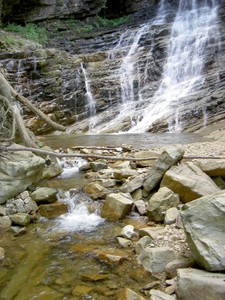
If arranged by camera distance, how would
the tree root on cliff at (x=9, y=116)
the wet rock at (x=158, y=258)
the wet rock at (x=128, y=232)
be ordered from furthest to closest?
the tree root on cliff at (x=9, y=116), the wet rock at (x=128, y=232), the wet rock at (x=158, y=258)

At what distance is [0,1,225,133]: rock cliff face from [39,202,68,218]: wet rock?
9918 mm

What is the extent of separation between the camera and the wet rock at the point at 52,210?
5172 mm

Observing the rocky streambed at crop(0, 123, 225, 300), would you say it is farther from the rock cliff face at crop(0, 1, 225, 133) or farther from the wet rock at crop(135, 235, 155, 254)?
the rock cliff face at crop(0, 1, 225, 133)

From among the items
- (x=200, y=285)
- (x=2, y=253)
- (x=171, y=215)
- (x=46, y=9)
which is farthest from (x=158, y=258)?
(x=46, y=9)

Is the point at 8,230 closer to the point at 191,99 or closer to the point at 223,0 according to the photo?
the point at 191,99

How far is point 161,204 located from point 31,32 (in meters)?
21.2

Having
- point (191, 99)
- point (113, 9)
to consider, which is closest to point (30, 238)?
point (191, 99)

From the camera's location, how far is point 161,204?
15.2 feet

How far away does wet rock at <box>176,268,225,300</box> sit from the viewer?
2494 millimetres

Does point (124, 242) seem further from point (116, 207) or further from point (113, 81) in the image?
point (113, 81)

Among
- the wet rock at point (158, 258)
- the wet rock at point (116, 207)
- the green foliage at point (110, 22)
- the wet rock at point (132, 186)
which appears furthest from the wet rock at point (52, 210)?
the green foliage at point (110, 22)

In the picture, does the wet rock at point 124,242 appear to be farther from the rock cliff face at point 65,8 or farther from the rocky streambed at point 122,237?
the rock cliff face at point 65,8

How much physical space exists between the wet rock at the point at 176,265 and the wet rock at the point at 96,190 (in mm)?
2416

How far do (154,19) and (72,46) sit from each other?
23.2 feet
